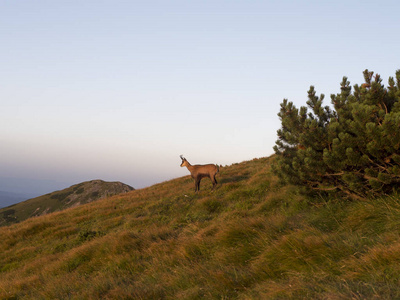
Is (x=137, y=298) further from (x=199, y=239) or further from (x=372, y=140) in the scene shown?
(x=372, y=140)

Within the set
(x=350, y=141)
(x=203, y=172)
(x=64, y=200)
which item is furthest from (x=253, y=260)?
(x=64, y=200)

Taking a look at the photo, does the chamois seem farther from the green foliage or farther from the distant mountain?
the distant mountain

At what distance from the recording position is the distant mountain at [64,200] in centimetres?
3575

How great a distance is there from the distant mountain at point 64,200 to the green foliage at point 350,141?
31.9 meters

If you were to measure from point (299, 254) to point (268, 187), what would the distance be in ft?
28.2

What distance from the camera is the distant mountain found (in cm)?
3575

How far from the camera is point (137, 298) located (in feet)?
14.7

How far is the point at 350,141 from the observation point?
22.0ft

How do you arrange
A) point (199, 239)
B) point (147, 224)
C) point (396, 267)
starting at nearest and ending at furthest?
point (396, 267), point (199, 239), point (147, 224)

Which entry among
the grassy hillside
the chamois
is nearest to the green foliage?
the grassy hillside

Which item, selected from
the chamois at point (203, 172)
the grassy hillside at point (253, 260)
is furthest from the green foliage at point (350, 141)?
the chamois at point (203, 172)

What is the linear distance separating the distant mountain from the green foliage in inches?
1254

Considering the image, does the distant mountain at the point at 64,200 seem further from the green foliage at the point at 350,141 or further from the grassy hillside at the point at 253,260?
the green foliage at the point at 350,141

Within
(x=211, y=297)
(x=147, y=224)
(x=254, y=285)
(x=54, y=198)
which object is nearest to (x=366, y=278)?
(x=254, y=285)
